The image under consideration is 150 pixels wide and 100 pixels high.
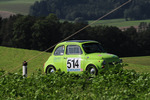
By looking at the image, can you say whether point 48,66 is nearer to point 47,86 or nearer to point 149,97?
point 47,86

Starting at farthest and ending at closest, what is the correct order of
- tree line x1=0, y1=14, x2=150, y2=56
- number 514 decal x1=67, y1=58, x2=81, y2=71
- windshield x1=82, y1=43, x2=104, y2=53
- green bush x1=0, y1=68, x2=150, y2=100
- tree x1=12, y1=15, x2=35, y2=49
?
tree x1=12, y1=15, x2=35, y2=49
tree line x1=0, y1=14, x2=150, y2=56
windshield x1=82, y1=43, x2=104, y2=53
number 514 decal x1=67, y1=58, x2=81, y2=71
green bush x1=0, y1=68, x2=150, y2=100

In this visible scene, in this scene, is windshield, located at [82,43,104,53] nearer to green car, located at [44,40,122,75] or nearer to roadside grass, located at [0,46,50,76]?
green car, located at [44,40,122,75]

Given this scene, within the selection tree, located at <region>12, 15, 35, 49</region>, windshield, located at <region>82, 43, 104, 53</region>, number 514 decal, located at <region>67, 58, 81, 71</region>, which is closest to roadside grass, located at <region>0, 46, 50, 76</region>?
number 514 decal, located at <region>67, 58, 81, 71</region>

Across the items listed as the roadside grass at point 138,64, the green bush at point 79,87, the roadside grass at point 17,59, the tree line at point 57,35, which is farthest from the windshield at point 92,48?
the tree line at point 57,35

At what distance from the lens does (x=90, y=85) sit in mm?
12117

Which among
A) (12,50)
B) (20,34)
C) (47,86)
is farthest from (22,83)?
(20,34)

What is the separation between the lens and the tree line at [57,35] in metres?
83.7

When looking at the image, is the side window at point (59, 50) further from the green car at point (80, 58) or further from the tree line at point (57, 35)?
the tree line at point (57, 35)

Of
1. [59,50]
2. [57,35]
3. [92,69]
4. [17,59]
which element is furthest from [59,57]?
[57,35]

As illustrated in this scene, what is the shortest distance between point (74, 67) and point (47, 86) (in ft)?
9.94

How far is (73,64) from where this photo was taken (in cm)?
1512

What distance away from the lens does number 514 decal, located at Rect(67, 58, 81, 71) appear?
49.1 feet

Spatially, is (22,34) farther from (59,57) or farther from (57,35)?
(59,57)

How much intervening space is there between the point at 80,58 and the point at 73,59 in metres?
0.37
